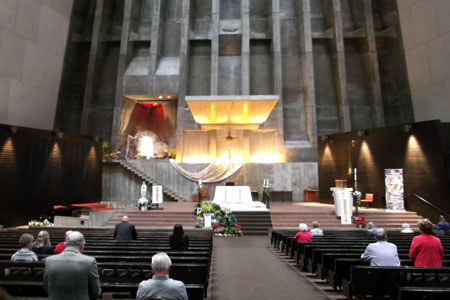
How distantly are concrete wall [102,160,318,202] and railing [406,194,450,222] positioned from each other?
21.4 feet

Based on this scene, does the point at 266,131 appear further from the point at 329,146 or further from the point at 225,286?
the point at 225,286

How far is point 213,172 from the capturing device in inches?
787

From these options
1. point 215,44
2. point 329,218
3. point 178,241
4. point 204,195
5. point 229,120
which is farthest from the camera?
point 215,44

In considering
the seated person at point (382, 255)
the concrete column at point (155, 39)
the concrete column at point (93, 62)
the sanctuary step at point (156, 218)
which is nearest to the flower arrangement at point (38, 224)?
the sanctuary step at point (156, 218)

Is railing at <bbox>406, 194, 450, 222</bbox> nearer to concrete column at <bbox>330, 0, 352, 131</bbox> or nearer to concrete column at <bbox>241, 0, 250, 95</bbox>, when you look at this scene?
concrete column at <bbox>330, 0, 352, 131</bbox>

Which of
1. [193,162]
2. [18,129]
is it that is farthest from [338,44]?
[18,129]

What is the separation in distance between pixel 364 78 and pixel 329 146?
23.8 ft

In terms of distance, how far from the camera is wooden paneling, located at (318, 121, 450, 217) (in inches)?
507

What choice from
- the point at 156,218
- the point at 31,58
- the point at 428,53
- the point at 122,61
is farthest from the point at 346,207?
the point at 122,61

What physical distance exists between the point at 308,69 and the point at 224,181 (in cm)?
915

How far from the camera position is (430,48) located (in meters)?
15.9

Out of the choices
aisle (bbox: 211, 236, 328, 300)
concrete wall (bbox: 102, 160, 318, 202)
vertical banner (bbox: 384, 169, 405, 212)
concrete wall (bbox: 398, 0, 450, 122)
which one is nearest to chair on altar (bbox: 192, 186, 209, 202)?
concrete wall (bbox: 102, 160, 318, 202)

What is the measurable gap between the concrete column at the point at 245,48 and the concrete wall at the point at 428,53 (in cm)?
907

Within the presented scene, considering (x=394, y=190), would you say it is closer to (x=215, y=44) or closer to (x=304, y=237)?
(x=304, y=237)
